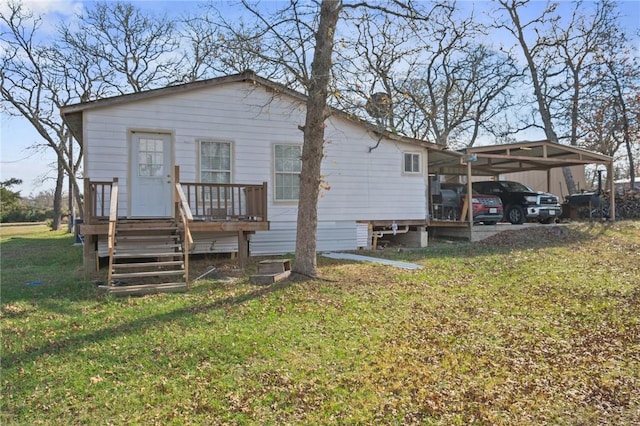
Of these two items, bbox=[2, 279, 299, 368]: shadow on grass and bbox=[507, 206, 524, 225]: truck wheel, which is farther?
bbox=[507, 206, 524, 225]: truck wheel

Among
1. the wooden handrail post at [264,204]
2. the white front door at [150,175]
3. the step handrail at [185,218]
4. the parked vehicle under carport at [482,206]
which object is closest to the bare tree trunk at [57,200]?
the white front door at [150,175]

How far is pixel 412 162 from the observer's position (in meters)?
13.5

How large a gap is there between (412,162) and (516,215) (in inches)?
203

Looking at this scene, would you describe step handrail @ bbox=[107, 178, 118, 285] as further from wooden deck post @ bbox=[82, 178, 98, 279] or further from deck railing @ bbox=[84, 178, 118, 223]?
wooden deck post @ bbox=[82, 178, 98, 279]

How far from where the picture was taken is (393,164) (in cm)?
1315

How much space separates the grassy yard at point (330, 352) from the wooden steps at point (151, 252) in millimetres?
664

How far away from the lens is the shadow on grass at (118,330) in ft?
15.8

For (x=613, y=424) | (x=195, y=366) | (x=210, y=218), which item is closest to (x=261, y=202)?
(x=210, y=218)

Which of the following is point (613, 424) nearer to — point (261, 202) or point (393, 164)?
point (261, 202)

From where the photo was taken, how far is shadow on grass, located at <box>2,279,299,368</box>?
4828 millimetres

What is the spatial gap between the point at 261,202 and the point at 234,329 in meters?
4.68

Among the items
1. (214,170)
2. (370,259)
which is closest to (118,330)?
(214,170)

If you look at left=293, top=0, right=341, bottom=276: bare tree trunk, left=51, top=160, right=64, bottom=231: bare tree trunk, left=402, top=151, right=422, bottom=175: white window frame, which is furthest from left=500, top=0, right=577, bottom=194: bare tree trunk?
left=51, top=160, right=64, bottom=231: bare tree trunk

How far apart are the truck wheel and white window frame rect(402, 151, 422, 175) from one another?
4.72 metres
